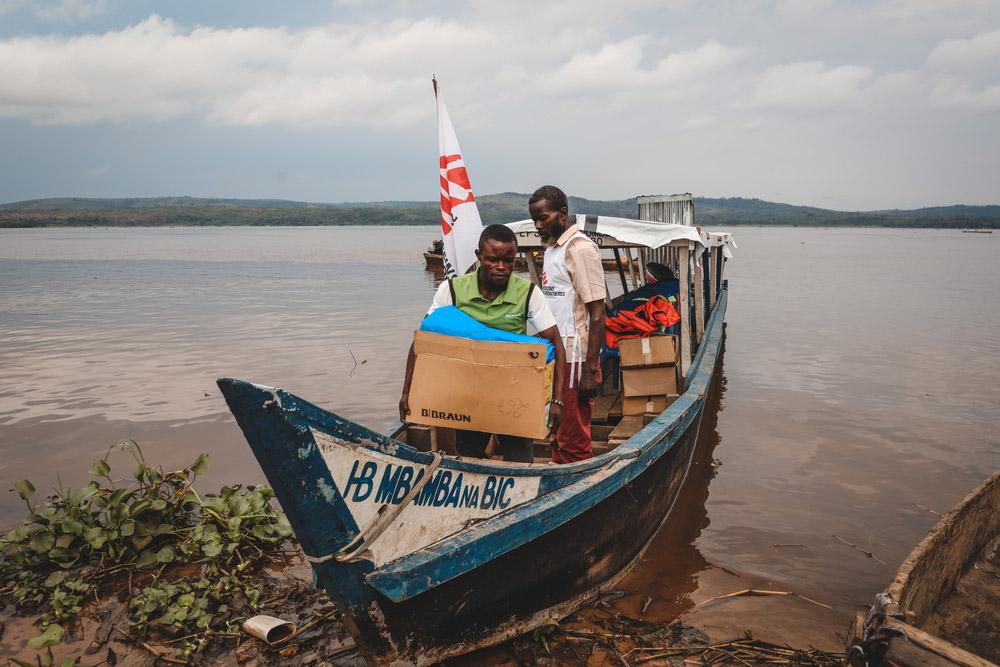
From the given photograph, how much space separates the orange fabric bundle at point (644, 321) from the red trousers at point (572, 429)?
6.94 feet

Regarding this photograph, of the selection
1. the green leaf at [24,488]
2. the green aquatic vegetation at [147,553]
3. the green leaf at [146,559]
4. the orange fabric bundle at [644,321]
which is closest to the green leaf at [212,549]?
the green aquatic vegetation at [147,553]

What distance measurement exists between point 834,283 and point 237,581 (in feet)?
93.3

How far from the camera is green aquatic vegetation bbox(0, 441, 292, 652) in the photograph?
12.7 ft

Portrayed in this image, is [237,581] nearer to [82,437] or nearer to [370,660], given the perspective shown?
[370,660]

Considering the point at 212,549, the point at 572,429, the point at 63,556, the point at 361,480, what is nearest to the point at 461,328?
the point at 361,480

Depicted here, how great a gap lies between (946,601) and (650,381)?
8.74ft

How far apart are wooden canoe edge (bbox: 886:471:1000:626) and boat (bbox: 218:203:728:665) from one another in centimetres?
146

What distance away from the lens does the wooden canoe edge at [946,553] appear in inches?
116

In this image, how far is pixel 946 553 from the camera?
11.6 feet

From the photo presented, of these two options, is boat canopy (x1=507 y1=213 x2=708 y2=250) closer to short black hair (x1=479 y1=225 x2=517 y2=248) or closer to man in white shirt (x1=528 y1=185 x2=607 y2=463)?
man in white shirt (x1=528 y1=185 x2=607 y2=463)

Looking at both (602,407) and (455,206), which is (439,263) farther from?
(455,206)

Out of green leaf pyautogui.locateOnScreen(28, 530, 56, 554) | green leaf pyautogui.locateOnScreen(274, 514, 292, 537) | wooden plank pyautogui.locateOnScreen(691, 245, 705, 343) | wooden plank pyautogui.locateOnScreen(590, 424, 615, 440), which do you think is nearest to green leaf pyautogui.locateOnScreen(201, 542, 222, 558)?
green leaf pyautogui.locateOnScreen(274, 514, 292, 537)

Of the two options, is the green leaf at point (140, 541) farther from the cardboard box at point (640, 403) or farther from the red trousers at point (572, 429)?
the cardboard box at point (640, 403)

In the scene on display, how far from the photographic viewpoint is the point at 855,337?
14.9 m
